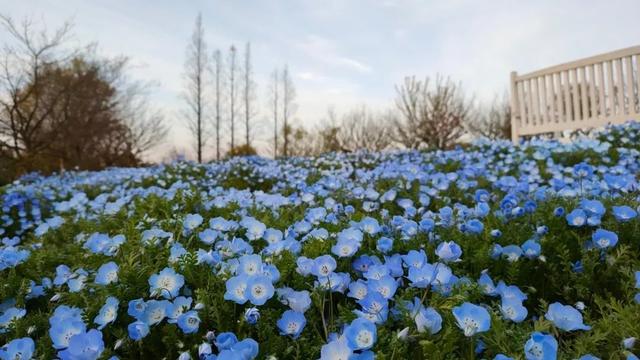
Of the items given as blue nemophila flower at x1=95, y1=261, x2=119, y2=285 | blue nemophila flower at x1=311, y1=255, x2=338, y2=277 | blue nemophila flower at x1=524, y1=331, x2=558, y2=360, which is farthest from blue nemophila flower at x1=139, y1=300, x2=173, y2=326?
blue nemophila flower at x1=524, y1=331, x2=558, y2=360

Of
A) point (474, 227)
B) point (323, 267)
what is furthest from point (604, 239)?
point (323, 267)

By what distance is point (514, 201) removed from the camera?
7.15 feet

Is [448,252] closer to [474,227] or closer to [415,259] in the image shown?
[415,259]

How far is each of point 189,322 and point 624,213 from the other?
167 cm

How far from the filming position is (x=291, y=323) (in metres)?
1.24

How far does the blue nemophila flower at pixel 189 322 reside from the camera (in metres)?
1.25

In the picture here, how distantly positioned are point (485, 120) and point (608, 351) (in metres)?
28.8

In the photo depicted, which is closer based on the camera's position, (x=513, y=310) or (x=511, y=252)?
(x=513, y=310)

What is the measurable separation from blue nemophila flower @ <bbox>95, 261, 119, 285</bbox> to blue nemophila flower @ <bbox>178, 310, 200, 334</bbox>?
1.28ft

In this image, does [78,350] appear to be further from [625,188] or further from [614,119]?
[614,119]

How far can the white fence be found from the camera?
22.7ft

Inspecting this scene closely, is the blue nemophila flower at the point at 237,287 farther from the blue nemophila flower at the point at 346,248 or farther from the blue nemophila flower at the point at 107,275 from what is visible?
the blue nemophila flower at the point at 107,275

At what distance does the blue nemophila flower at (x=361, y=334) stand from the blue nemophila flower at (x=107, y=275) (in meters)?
0.83

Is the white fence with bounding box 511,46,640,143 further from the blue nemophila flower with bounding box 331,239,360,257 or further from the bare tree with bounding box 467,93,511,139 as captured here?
the bare tree with bounding box 467,93,511,139
